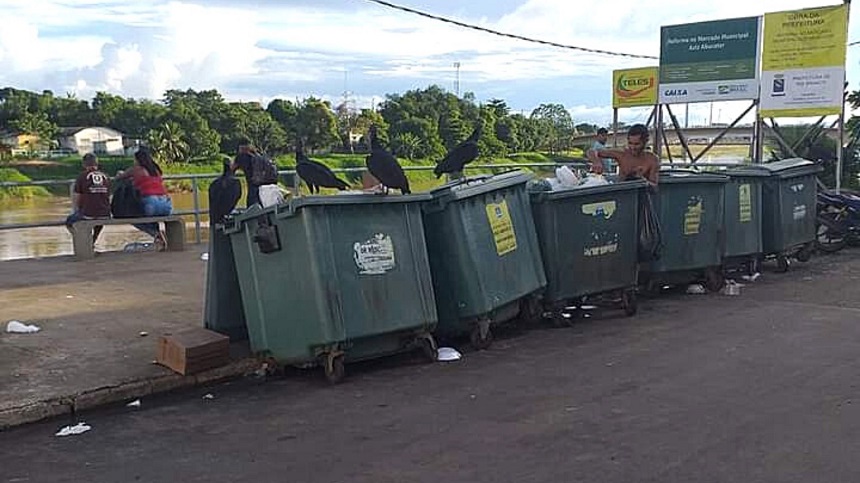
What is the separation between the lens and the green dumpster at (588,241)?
7.52 metres

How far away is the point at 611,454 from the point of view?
4.24 m

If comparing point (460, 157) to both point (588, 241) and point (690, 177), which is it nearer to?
point (588, 241)

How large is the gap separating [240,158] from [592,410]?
614cm

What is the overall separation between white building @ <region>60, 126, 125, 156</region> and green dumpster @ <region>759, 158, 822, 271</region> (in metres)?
69.7

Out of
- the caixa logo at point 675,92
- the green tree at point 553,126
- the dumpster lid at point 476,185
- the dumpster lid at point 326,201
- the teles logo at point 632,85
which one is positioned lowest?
the green tree at point 553,126

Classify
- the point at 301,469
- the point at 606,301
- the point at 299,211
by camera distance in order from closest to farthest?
the point at 301,469
the point at 299,211
the point at 606,301

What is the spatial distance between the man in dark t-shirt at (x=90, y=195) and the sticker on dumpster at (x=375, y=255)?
6.74 m

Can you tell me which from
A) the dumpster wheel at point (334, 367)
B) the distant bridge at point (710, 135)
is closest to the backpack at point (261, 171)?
the dumpster wheel at point (334, 367)

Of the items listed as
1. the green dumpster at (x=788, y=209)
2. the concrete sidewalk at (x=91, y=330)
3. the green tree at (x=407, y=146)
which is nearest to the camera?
the concrete sidewalk at (x=91, y=330)

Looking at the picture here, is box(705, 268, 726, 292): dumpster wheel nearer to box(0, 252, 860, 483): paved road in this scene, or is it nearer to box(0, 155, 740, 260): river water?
box(0, 252, 860, 483): paved road

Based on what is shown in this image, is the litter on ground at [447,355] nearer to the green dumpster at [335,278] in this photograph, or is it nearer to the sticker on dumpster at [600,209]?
the green dumpster at [335,278]

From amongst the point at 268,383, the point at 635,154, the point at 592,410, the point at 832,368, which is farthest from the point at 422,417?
the point at 635,154

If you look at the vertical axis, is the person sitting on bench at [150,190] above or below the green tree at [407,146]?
above

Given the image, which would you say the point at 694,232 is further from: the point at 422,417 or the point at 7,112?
the point at 7,112
